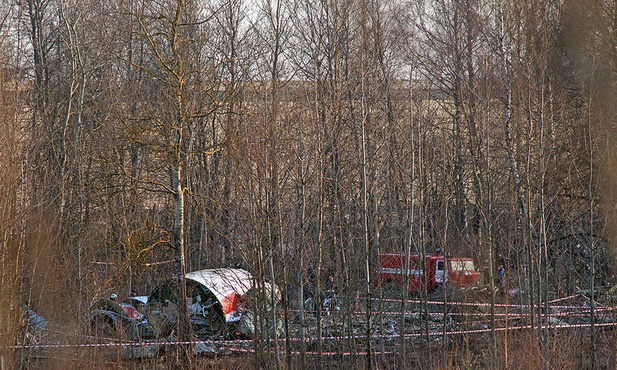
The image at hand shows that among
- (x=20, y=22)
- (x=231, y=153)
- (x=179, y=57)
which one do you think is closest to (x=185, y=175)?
(x=179, y=57)

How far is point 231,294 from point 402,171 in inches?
164

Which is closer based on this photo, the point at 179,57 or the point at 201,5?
the point at 179,57

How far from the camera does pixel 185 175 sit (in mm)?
15023

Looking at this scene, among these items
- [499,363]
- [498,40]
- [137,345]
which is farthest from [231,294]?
[498,40]

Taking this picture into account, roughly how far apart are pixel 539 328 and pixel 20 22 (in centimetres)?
1928

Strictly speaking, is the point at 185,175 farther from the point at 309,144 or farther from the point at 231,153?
the point at 309,144

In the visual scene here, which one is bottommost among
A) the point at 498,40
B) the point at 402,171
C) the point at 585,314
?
the point at 585,314

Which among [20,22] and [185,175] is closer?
[185,175]

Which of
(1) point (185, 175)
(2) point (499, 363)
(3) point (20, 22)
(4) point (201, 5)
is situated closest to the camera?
(2) point (499, 363)

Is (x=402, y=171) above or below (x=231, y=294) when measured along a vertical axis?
above

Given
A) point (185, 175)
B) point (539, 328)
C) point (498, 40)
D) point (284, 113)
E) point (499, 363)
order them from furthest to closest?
point (185, 175) → point (498, 40) → point (284, 113) → point (539, 328) → point (499, 363)

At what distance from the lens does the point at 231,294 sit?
12648 mm

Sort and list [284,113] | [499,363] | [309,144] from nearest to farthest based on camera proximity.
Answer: [499,363], [309,144], [284,113]

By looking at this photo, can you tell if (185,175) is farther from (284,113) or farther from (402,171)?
(402,171)
